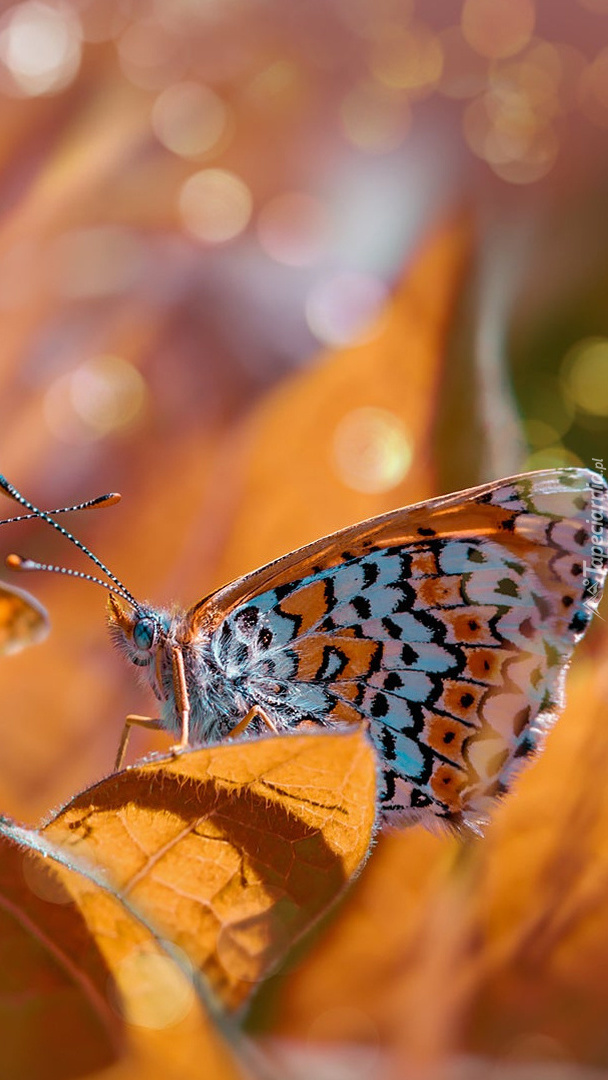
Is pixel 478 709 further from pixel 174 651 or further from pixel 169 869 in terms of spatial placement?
pixel 169 869

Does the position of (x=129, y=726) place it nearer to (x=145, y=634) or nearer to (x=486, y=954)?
(x=145, y=634)

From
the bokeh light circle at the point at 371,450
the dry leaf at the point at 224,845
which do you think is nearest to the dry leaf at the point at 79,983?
the dry leaf at the point at 224,845

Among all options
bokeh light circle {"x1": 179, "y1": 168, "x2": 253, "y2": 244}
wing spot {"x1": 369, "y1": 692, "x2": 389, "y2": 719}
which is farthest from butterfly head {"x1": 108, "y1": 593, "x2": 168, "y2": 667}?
bokeh light circle {"x1": 179, "y1": 168, "x2": 253, "y2": 244}

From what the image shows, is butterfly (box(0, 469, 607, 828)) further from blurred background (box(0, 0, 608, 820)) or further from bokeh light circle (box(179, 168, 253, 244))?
bokeh light circle (box(179, 168, 253, 244))

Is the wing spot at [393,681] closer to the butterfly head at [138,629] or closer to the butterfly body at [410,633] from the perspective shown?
the butterfly body at [410,633]

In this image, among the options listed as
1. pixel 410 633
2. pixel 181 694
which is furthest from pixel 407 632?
pixel 181 694

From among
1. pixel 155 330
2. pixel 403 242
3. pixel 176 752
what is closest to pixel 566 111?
pixel 403 242

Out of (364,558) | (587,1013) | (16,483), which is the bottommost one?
(587,1013)
